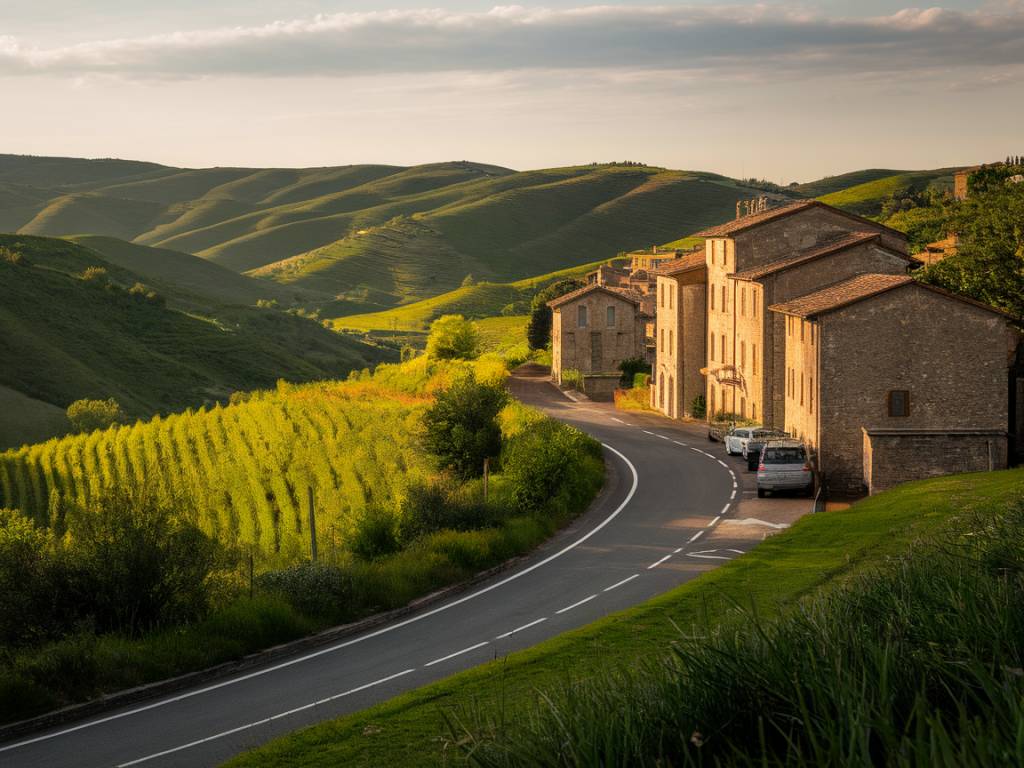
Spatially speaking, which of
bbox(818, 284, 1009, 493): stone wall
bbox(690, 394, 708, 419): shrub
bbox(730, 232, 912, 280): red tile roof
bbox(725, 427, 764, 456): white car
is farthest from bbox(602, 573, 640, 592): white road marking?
bbox(690, 394, 708, 419): shrub

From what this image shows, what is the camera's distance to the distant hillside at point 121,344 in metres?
96.9

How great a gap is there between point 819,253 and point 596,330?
3386cm

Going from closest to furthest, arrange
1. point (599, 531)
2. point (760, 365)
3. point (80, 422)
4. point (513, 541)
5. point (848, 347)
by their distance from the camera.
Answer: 1. point (513, 541)
2. point (599, 531)
3. point (848, 347)
4. point (760, 365)
5. point (80, 422)

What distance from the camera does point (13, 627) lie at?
21.5 m

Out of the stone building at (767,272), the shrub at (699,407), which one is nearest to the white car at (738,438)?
the stone building at (767,272)

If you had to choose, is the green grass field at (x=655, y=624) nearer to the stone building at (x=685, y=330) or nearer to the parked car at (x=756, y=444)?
the parked car at (x=756, y=444)

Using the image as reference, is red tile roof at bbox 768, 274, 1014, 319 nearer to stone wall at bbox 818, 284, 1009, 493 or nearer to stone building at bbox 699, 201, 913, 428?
stone wall at bbox 818, 284, 1009, 493

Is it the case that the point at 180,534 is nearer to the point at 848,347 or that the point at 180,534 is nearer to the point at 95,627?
the point at 95,627

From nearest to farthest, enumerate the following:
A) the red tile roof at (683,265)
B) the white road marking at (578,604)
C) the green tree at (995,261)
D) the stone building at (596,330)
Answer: the white road marking at (578,604) < the green tree at (995,261) < the red tile roof at (683,265) < the stone building at (596,330)

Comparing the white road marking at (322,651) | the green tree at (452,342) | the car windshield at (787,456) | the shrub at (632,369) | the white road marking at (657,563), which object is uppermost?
the green tree at (452,342)

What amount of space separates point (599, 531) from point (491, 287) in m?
162

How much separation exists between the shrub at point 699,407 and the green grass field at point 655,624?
2580cm

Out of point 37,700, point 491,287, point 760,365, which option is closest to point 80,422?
point 760,365

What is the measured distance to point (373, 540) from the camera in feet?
110
